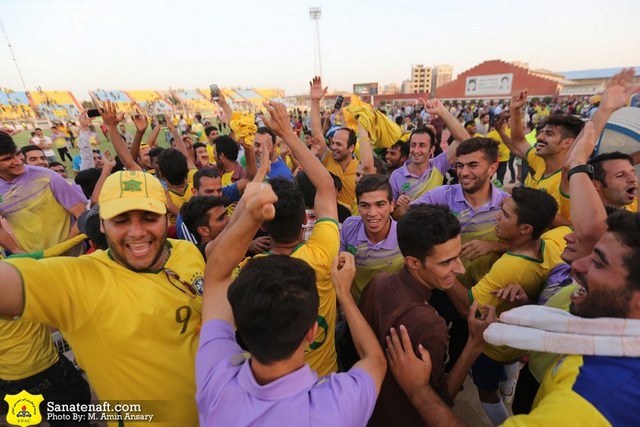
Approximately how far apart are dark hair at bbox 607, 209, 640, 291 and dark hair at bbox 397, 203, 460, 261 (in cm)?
72

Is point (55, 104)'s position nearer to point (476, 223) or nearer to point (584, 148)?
point (476, 223)

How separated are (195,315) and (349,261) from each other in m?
0.94

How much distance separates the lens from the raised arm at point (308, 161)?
2.37m

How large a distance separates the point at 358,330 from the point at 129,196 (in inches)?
55.4

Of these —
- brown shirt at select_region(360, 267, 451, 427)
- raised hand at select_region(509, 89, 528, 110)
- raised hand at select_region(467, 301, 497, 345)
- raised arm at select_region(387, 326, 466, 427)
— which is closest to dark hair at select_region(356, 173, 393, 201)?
brown shirt at select_region(360, 267, 451, 427)

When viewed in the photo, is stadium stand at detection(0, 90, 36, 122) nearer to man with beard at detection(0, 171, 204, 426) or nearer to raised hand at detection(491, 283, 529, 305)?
man with beard at detection(0, 171, 204, 426)

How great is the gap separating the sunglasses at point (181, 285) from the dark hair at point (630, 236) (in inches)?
82.6

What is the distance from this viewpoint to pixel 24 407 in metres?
2.51

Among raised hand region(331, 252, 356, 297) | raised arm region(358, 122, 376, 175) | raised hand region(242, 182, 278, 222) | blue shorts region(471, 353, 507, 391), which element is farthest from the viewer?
raised arm region(358, 122, 376, 175)

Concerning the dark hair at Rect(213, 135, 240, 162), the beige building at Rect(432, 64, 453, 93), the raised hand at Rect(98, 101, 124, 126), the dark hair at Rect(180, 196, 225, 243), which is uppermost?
the beige building at Rect(432, 64, 453, 93)

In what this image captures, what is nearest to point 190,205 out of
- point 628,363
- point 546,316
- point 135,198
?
point 135,198

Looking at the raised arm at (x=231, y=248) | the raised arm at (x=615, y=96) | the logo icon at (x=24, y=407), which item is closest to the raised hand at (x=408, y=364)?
the raised arm at (x=231, y=248)

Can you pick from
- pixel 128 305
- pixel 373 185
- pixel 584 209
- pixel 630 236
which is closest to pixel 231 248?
pixel 128 305

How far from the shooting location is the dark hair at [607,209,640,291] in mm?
1284
